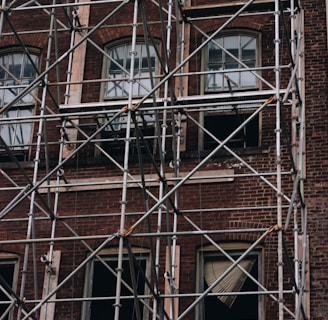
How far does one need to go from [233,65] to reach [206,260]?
4008 mm

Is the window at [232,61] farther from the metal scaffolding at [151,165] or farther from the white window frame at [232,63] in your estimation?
the metal scaffolding at [151,165]

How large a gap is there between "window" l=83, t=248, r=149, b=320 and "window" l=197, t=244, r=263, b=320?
0.99 meters

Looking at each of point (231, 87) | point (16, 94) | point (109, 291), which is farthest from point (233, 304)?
point (16, 94)

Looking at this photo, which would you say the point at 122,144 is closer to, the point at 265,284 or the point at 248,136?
the point at 248,136

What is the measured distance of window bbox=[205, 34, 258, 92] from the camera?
20047 mm

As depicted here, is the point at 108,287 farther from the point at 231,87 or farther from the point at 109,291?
the point at 231,87

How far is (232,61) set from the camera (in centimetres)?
2031

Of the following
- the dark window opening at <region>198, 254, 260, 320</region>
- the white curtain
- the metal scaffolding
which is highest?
the metal scaffolding

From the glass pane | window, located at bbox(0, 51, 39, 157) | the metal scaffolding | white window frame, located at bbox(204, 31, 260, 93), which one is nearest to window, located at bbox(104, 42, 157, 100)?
the metal scaffolding

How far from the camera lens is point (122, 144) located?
19547mm

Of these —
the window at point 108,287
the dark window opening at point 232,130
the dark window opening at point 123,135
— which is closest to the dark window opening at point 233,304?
the window at point 108,287

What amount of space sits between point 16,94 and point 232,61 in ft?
13.8

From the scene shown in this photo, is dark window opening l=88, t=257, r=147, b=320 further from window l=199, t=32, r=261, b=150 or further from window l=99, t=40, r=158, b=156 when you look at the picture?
window l=199, t=32, r=261, b=150

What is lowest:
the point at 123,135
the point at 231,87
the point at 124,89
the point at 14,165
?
the point at 14,165
